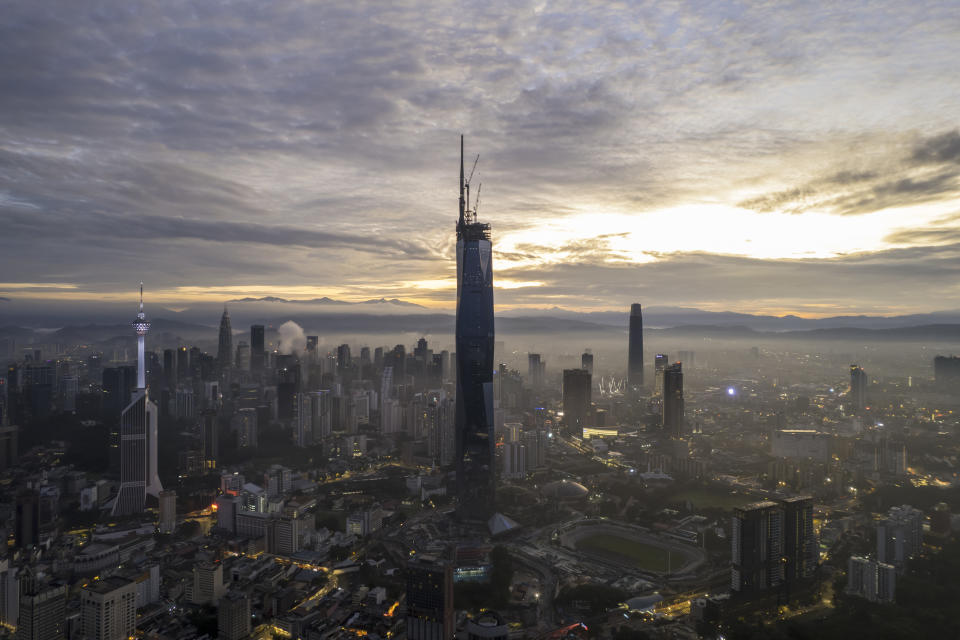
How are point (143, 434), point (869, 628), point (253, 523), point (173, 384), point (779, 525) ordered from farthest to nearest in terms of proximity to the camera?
1. point (173, 384)
2. point (143, 434)
3. point (253, 523)
4. point (779, 525)
5. point (869, 628)

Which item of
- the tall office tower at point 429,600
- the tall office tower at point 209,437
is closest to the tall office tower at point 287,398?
the tall office tower at point 209,437

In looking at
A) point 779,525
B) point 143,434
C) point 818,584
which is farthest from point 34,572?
point 818,584

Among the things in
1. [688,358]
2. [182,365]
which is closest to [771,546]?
[182,365]

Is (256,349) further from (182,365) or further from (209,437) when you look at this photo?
(209,437)

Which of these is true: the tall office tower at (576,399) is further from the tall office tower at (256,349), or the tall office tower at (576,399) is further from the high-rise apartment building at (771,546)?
the tall office tower at (256,349)

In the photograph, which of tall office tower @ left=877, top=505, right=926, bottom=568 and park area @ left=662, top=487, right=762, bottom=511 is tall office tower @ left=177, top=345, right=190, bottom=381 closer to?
park area @ left=662, top=487, right=762, bottom=511

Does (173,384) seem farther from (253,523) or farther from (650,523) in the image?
(650,523)

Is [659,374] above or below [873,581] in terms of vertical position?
above
